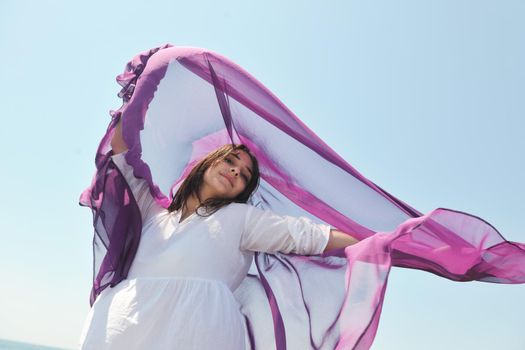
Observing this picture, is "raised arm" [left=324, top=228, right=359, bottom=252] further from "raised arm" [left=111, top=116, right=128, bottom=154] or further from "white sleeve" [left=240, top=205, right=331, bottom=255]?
"raised arm" [left=111, top=116, right=128, bottom=154]

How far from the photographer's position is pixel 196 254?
2271 mm

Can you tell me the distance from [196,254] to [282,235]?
0.43m

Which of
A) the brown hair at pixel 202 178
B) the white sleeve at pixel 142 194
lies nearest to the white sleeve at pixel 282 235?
the brown hair at pixel 202 178

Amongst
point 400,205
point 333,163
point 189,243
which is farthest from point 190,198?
point 400,205

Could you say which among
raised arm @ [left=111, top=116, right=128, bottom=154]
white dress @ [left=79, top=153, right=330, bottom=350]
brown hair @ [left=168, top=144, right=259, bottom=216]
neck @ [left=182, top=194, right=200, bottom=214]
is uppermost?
raised arm @ [left=111, top=116, right=128, bottom=154]

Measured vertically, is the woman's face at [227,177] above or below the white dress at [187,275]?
above

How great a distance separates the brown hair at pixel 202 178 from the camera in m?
2.66

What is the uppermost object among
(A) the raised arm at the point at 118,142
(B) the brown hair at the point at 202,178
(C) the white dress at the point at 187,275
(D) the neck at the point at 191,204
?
(A) the raised arm at the point at 118,142

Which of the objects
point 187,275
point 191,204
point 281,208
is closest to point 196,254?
point 187,275

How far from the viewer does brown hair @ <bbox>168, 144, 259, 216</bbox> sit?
2.66 metres

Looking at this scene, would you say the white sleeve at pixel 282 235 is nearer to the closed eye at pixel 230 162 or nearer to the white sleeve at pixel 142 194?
the closed eye at pixel 230 162

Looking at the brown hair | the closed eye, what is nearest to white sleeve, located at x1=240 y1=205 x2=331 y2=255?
the brown hair

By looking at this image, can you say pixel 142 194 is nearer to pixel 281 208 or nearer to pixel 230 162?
pixel 230 162

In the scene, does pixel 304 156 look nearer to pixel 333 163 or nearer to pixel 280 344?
pixel 333 163
